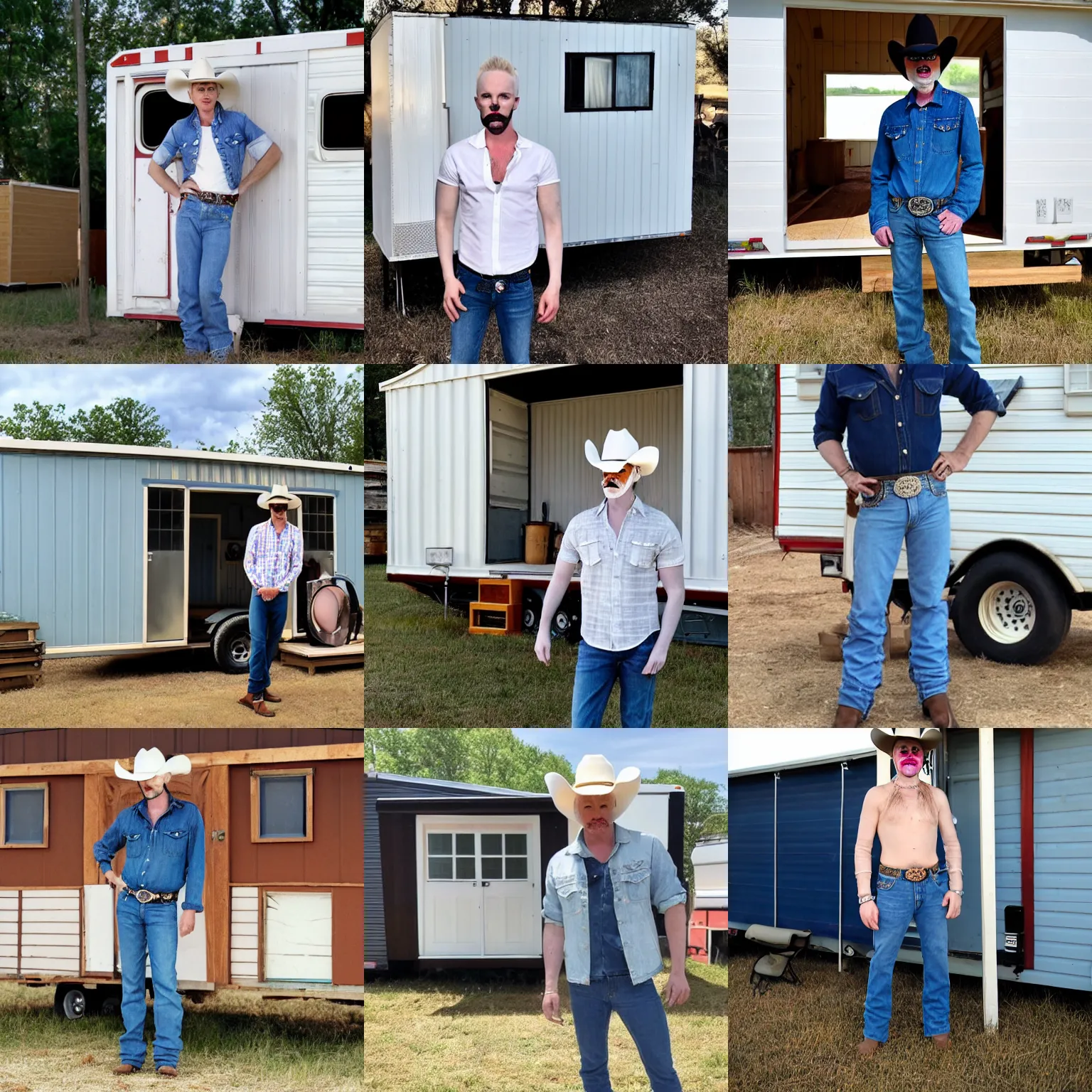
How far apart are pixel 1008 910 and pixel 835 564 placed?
215cm

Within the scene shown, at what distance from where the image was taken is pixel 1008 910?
6.34m

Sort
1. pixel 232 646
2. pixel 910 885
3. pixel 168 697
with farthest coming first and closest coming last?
pixel 232 646 → pixel 168 697 → pixel 910 885

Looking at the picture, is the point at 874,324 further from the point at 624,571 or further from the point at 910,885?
the point at 910,885

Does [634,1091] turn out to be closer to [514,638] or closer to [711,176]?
[514,638]

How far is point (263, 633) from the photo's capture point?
7.11 meters

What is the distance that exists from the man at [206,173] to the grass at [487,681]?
2.38 m

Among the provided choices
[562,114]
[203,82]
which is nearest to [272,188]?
[203,82]

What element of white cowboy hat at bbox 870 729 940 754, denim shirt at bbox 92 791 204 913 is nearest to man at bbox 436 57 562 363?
white cowboy hat at bbox 870 729 940 754

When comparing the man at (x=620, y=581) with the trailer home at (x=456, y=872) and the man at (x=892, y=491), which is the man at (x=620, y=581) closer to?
the man at (x=892, y=491)

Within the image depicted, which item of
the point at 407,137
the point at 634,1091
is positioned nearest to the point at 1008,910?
the point at 634,1091

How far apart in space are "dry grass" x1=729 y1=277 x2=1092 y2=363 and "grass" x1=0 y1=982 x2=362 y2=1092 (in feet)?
15.8

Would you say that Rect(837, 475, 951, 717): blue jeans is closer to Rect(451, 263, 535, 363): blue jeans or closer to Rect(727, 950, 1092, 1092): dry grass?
Rect(727, 950, 1092, 1092): dry grass

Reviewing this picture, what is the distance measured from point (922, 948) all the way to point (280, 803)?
3515 millimetres

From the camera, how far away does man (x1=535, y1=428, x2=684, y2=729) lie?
18.0 feet
